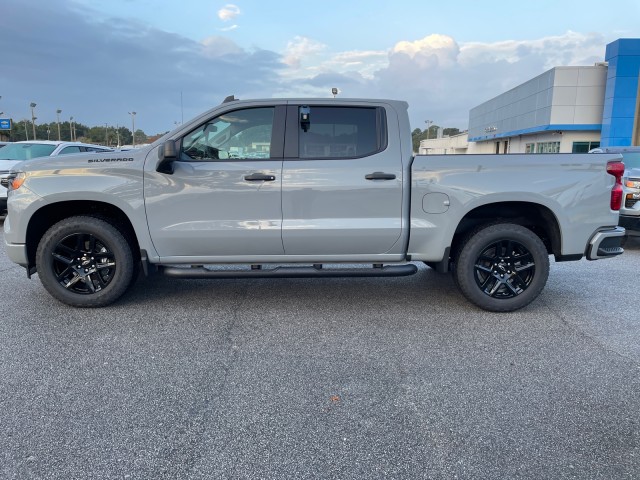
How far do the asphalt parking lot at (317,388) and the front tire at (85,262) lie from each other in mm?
203

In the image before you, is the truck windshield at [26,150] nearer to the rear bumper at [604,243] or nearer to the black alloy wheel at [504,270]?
the black alloy wheel at [504,270]

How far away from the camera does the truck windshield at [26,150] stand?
36.4ft

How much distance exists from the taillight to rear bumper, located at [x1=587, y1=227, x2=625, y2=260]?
0.80 ft

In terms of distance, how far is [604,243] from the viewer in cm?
477

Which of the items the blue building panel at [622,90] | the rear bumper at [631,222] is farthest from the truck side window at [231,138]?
the blue building panel at [622,90]

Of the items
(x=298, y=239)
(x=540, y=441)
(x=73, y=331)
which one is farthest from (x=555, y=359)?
(x=73, y=331)

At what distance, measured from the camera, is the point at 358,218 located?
4.64 meters

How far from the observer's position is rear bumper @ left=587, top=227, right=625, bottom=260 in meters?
4.74

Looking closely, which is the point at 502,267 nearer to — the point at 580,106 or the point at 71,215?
the point at 71,215

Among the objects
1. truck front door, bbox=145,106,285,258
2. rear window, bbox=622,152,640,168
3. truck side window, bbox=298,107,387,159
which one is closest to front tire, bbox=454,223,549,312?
truck side window, bbox=298,107,387,159

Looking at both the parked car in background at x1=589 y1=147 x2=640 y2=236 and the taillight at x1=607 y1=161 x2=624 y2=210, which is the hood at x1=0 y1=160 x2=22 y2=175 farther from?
the parked car in background at x1=589 y1=147 x2=640 y2=236

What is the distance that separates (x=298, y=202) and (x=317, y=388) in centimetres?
189

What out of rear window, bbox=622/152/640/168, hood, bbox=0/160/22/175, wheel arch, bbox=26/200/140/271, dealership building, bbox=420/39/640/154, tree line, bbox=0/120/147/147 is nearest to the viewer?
wheel arch, bbox=26/200/140/271

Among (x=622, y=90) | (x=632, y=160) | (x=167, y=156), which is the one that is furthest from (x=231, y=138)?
(x=622, y=90)
